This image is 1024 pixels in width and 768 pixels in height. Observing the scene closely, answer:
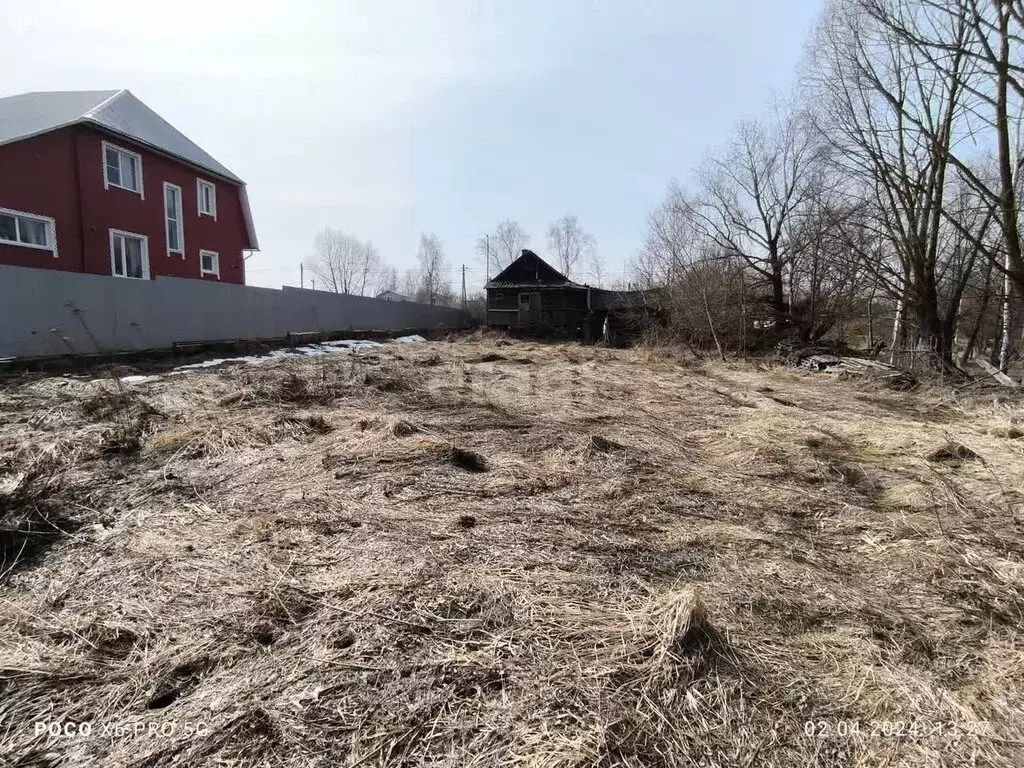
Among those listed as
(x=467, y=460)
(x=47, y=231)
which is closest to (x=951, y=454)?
(x=467, y=460)

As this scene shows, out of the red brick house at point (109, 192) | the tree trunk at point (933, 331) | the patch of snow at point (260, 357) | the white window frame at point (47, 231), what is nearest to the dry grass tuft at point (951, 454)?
the patch of snow at point (260, 357)

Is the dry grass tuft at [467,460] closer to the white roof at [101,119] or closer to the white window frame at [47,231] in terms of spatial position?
the white window frame at [47,231]

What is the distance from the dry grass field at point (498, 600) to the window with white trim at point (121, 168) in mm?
14722

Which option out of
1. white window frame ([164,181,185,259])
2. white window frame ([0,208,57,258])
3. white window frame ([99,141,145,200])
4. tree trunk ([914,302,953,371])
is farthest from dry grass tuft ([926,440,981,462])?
white window frame ([164,181,185,259])

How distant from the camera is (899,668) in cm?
198

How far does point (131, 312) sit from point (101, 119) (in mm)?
7292

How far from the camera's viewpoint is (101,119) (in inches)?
609

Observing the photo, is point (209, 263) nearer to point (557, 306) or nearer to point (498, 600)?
point (557, 306)

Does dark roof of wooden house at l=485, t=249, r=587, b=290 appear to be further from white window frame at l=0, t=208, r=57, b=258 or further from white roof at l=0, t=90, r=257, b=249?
white window frame at l=0, t=208, r=57, b=258

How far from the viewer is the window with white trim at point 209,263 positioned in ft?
65.5

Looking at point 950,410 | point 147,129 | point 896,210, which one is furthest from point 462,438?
point 147,129

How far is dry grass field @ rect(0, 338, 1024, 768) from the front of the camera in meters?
1.68

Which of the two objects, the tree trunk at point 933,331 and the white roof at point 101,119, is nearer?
the tree trunk at point 933,331

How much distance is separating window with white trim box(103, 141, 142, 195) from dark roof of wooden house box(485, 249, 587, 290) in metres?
20.2
